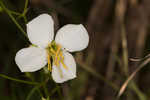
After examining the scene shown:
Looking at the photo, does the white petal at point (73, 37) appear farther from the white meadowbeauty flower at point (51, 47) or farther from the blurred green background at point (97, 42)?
the blurred green background at point (97, 42)

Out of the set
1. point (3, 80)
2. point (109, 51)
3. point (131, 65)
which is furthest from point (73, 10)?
point (3, 80)

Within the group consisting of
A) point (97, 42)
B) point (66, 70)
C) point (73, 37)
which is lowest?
point (97, 42)

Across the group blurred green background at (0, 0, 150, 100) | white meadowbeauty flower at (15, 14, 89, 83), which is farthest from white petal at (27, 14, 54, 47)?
blurred green background at (0, 0, 150, 100)

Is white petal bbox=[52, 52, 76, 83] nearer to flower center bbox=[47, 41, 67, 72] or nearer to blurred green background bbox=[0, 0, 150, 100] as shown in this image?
flower center bbox=[47, 41, 67, 72]

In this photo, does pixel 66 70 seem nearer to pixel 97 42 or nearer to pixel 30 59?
pixel 30 59

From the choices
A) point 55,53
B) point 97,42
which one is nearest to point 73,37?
point 55,53

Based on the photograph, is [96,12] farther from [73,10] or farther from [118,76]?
[118,76]

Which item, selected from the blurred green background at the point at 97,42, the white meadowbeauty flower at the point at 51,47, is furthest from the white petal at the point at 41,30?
the blurred green background at the point at 97,42
